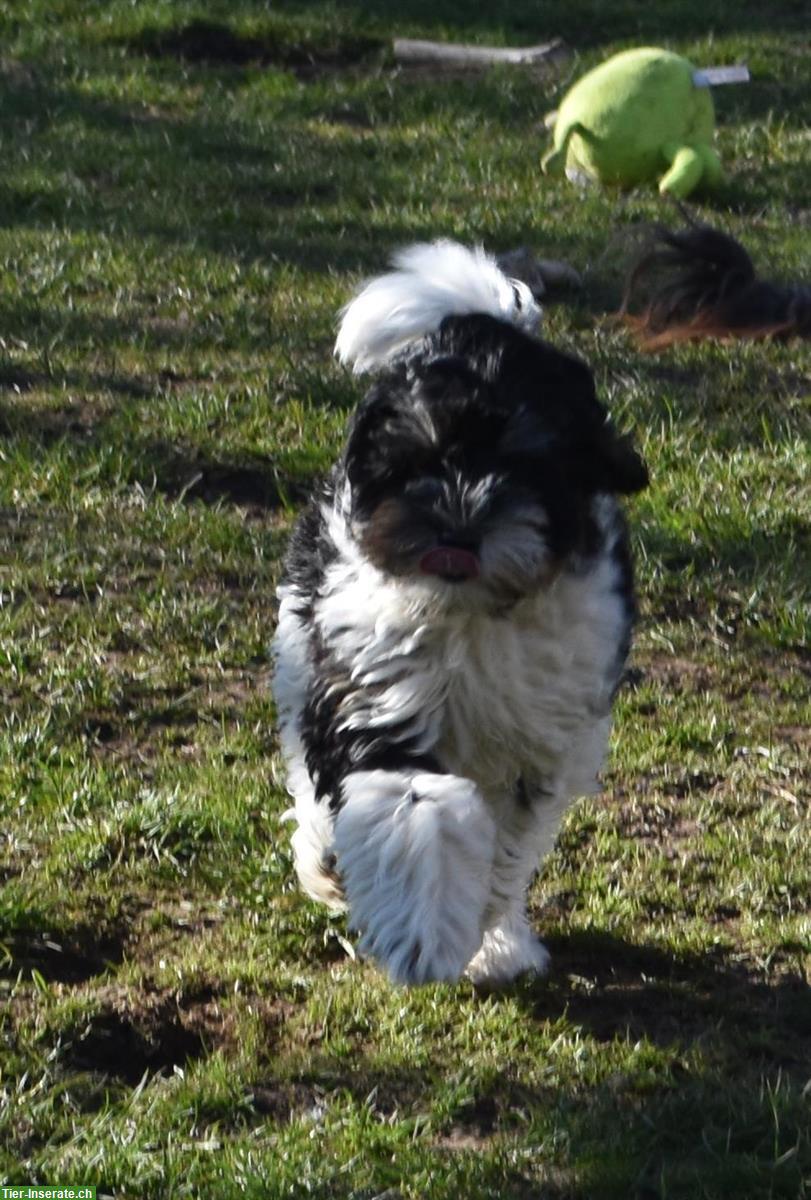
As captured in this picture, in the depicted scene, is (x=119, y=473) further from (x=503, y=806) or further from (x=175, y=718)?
(x=503, y=806)

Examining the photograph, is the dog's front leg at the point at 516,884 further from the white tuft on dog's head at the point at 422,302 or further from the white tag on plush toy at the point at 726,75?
the white tag on plush toy at the point at 726,75

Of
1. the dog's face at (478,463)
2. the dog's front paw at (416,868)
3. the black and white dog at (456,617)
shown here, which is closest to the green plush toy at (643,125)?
the black and white dog at (456,617)

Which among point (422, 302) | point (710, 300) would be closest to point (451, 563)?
point (422, 302)

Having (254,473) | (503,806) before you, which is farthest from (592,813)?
(254,473)

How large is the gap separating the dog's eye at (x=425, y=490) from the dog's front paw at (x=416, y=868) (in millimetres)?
517

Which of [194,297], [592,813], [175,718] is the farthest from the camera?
[194,297]

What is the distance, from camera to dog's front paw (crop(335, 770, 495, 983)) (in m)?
3.38

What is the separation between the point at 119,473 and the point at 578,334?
210 cm

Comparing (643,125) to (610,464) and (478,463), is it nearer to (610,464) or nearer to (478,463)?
(610,464)

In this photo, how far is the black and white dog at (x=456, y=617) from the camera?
11.3ft

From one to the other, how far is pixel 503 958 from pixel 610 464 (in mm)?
1048

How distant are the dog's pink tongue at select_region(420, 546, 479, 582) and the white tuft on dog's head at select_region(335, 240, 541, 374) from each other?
59cm

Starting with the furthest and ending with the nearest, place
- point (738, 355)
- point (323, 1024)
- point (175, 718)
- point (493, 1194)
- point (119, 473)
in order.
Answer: point (738, 355) → point (119, 473) → point (175, 718) → point (323, 1024) → point (493, 1194)

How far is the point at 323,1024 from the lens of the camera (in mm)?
3820
